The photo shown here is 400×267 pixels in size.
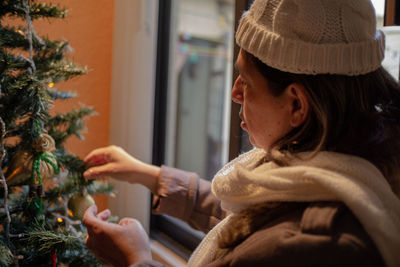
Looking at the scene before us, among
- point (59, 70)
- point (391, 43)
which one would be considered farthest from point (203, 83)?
point (391, 43)

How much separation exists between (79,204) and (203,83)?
2515 millimetres

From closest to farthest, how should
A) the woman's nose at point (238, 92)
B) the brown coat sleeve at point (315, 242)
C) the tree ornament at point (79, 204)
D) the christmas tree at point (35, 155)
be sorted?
the brown coat sleeve at point (315, 242), the woman's nose at point (238, 92), the christmas tree at point (35, 155), the tree ornament at point (79, 204)

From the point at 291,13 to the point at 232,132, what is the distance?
1.96ft

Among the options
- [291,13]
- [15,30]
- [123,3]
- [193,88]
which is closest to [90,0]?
[123,3]

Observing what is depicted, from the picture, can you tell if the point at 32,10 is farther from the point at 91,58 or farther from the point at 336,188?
the point at 336,188

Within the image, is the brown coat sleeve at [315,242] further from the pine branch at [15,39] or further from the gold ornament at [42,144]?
the pine branch at [15,39]

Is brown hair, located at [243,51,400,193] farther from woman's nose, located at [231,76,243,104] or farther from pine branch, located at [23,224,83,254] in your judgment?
pine branch, located at [23,224,83,254]

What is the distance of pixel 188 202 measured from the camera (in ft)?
3.33

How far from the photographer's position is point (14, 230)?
3.02ft

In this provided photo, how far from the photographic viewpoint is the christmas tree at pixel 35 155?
32.9 inches

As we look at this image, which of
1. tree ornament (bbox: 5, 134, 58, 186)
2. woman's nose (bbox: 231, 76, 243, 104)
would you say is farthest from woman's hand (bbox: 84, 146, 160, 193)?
woman's nose (bbox: 231, 76, 243, 104)

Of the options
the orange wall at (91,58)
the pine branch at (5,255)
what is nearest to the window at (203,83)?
the orange wall at (91,58)

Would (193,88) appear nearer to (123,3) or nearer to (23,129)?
(123,3)

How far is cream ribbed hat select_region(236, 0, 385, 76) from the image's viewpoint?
1.88ft
